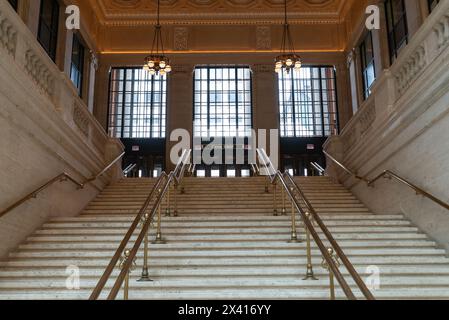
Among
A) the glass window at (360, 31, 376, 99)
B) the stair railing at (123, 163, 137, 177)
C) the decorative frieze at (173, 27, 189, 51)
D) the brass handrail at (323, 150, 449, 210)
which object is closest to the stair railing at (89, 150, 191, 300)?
the brass handrail at (323, 150, 449, 210)

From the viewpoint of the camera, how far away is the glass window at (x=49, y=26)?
14253 millimetres

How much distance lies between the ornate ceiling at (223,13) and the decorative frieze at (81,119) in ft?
27.2

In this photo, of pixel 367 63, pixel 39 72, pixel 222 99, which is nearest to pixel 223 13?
pixel 222 99

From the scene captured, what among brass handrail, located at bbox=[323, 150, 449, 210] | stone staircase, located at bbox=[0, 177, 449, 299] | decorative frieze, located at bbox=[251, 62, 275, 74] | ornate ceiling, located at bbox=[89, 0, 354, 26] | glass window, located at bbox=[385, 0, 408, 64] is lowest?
stone staircase, located at bbox=[0, 177, 449, 299]

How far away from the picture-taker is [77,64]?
17469mm

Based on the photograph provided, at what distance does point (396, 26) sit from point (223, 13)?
7252 millimetres

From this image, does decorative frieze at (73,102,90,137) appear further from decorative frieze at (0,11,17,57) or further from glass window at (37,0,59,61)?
decorative frieze at (0,11,17,57)

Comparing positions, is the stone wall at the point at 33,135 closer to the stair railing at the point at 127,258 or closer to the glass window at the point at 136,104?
the stair railing at the point at 127,258

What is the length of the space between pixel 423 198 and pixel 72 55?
40.4 feet

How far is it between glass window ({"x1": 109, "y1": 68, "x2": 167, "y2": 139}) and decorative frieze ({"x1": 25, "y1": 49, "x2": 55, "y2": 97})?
9671 mm

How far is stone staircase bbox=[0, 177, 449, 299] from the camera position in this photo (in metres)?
6.14

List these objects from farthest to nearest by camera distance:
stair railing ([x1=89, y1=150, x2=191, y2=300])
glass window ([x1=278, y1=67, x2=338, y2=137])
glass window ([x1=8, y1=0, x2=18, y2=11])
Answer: glass window ([x1=278, y1=67, x2=338, y2=137]) < glass window ([x1=8, y1=0, x2=18, y2=11]) < stair railing ([x1=89, y1=150, x2=191, y2=300])
